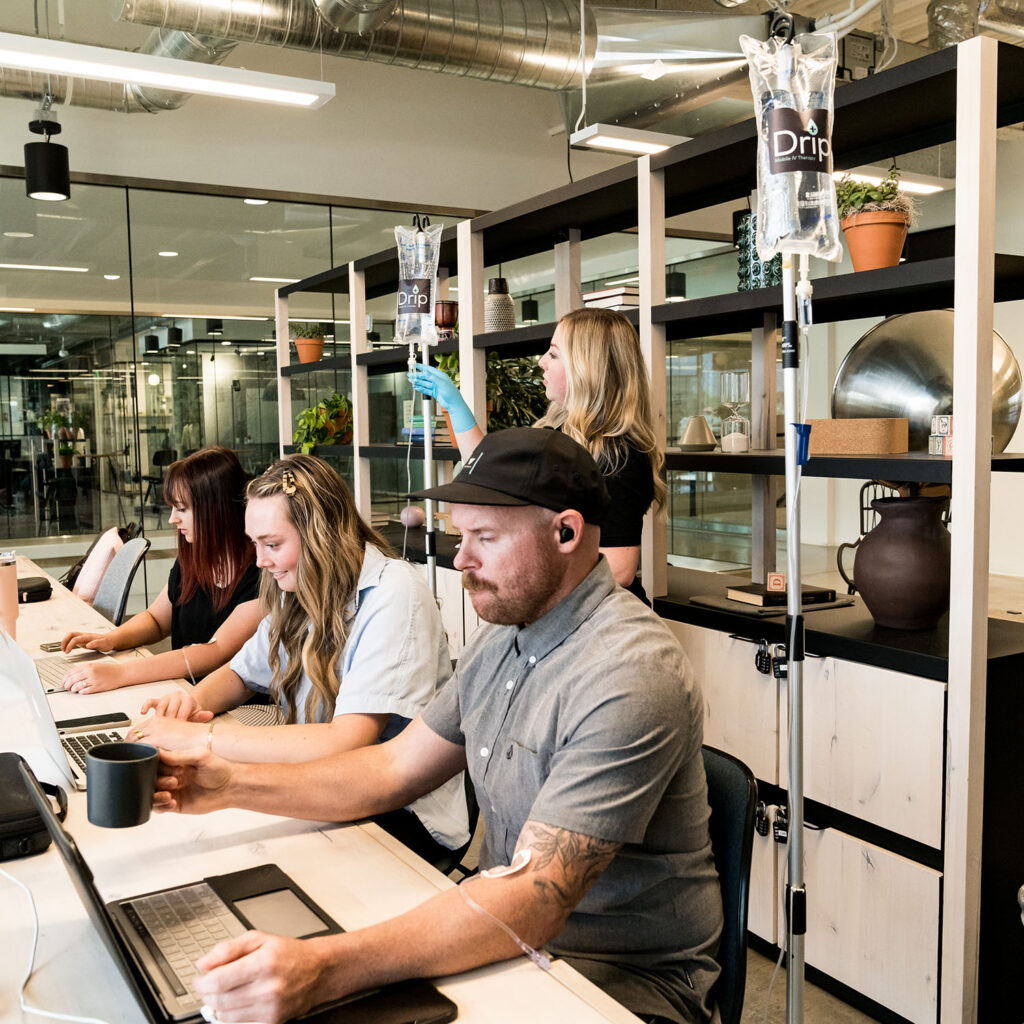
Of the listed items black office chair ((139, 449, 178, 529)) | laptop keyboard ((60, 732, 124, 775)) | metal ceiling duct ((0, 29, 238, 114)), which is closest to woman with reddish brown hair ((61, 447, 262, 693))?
laptop keyboard ((60, 732, 124, 775))

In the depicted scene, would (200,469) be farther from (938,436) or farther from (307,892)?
(938,436)

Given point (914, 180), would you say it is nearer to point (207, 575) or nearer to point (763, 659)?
point (763, 659)

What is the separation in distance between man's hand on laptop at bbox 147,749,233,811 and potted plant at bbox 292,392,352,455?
4.27 m

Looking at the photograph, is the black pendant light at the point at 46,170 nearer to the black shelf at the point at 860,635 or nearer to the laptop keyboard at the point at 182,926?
the black shelf at the point at 860,635

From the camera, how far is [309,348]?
6.04 metres

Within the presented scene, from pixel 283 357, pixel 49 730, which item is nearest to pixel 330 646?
pixel 49 730

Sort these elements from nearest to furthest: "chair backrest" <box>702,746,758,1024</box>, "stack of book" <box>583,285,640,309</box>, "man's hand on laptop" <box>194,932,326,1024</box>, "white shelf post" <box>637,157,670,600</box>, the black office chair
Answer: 1. "man's hand on laptop" <box>194,932,326,1024</box>
2. "chair backrest" <box>702,746,758,1024</box>
3. "white shelf post" <box>637,157,670,600</box>
4. "stack of book" <box>583,285,640,309</box>
5. the black office chair

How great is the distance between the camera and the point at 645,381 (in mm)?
2725

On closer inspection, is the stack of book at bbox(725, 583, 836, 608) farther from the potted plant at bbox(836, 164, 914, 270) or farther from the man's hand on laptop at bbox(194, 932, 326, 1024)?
the man's hand on laptop at bbox(194, 932, 326, 1024)

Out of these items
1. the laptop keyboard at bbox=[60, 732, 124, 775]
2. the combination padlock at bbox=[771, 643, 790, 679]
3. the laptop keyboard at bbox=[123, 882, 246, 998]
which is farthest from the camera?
the combination padlock at bbox=[771, 643, 790, 679]

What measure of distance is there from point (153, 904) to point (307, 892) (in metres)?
0.19

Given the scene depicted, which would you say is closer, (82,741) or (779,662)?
(82,741)

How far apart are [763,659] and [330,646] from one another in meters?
1.11

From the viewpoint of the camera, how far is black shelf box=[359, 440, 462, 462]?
4.25 m
